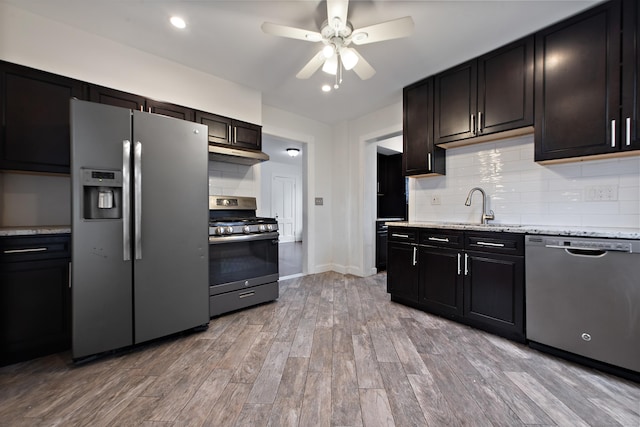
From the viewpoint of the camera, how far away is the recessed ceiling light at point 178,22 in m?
2.10

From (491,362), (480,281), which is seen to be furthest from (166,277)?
(480,281)

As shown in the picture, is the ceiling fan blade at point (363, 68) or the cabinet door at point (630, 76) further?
the ceiling fan blade at point (363, 68)

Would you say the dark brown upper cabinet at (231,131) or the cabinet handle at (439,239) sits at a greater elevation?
the dark brown upper cabinet at (231,131)

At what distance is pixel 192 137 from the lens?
2.24 metres

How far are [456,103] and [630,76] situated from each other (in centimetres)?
119

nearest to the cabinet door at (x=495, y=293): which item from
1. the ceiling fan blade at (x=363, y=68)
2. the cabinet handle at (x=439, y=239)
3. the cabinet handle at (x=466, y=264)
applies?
the cabinet handle at (x=466, y=264)

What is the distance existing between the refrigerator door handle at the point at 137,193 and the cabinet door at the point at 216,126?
3.48 feet

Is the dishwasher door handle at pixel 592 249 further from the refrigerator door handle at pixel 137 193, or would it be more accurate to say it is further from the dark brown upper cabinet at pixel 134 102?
the dark brown upper cabinet at pixel 134 102

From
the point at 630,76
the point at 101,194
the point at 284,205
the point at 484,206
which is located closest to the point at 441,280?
the point at 484,206

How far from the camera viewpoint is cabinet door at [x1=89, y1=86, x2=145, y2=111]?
2.27 metres

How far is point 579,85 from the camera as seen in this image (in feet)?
6.58

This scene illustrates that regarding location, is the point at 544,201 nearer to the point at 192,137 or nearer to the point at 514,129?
the point at 514,129

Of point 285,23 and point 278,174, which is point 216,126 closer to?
point 285,23

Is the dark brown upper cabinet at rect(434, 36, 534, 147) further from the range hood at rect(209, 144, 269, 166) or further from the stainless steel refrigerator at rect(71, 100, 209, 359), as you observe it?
the stainless steel refrigerator at rect(71, 100, 209, 359)
